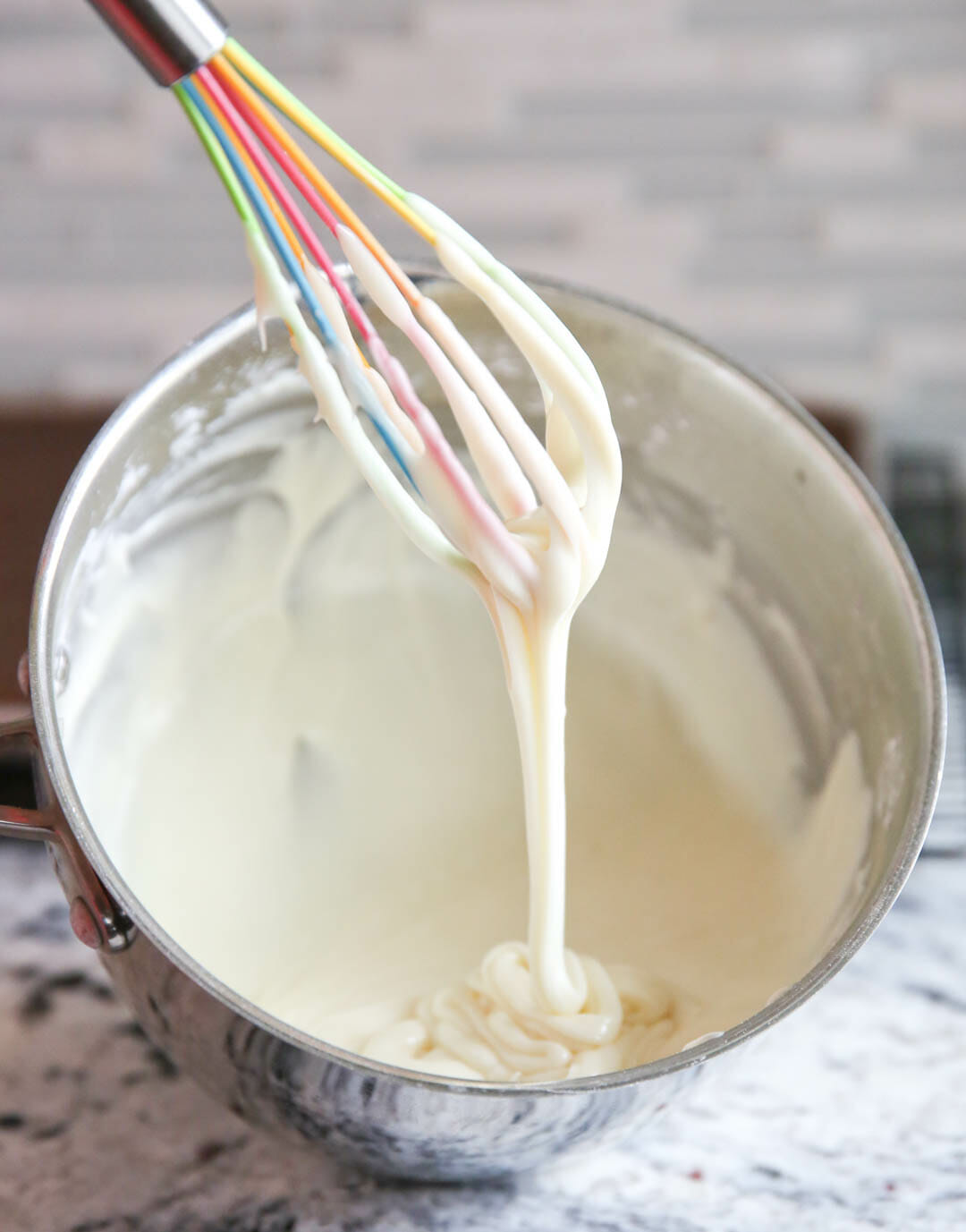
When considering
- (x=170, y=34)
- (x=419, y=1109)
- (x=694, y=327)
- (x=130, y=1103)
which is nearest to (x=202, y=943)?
(x=130, y=1103)

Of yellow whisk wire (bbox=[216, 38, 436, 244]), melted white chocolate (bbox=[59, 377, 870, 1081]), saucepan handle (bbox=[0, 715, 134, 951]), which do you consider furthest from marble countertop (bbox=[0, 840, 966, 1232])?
yellow whisk wire (bbox=[216, 38, 436, 244])

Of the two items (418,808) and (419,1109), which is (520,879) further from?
(419,1109)

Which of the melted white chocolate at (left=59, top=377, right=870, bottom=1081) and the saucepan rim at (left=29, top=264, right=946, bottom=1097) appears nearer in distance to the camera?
the saucepan rim at (left=29, top=264, right=946, bottom=1097)

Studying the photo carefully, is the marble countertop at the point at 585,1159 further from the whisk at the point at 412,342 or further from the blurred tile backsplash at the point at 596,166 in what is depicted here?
the blurred tile backsplash at the point at 596,166

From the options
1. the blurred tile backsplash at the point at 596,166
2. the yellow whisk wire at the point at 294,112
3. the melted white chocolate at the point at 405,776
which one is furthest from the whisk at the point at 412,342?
the blurred tile backsplash at the point at 596,166

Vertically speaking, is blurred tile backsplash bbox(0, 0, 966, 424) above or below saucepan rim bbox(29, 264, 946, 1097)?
above

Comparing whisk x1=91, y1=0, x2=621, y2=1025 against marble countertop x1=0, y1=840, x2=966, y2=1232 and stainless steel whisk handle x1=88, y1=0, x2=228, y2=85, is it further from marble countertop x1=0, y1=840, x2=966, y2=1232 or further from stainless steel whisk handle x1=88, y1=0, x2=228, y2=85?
marble countertop x1=0, y1=840, x2=966, y2=1232
